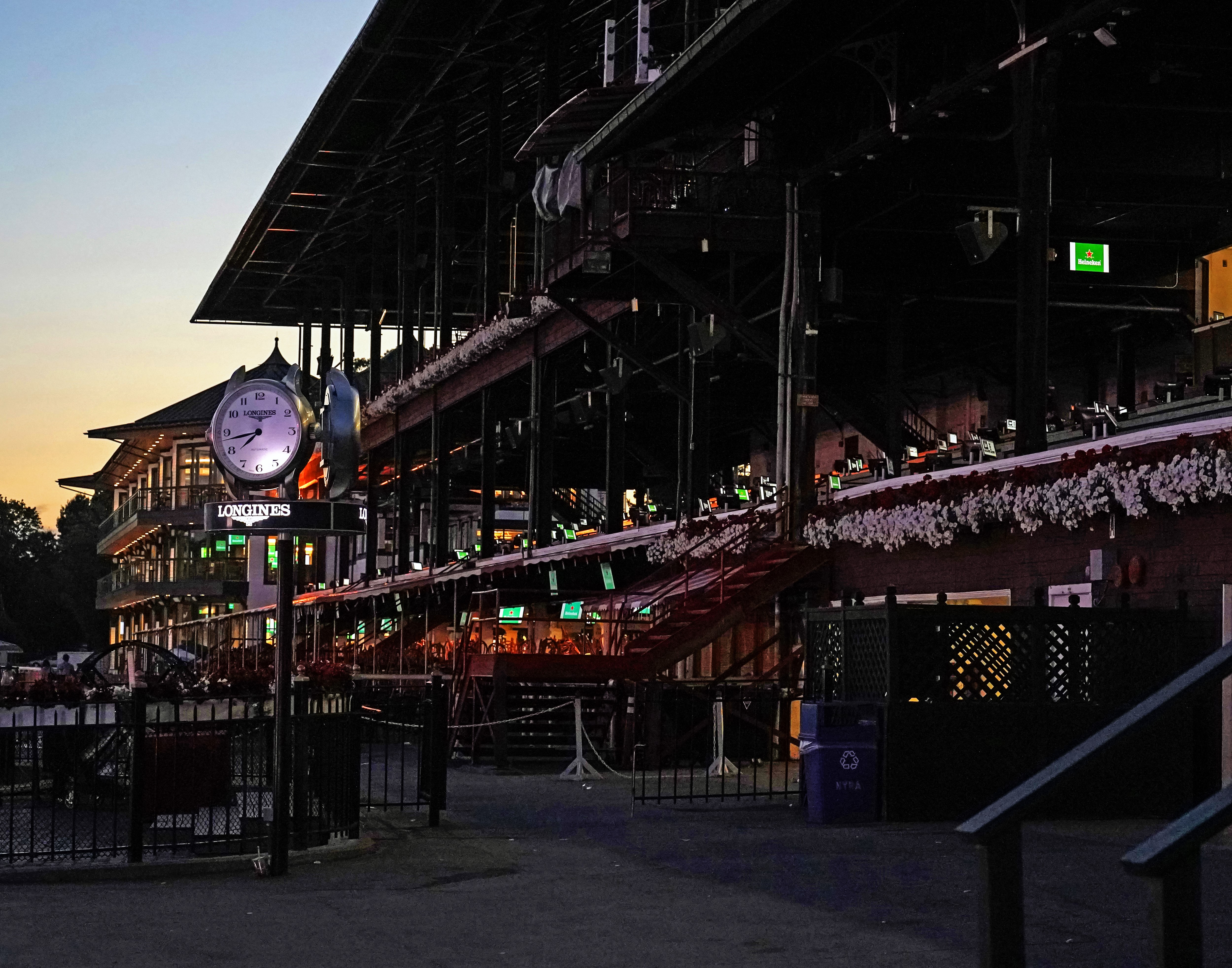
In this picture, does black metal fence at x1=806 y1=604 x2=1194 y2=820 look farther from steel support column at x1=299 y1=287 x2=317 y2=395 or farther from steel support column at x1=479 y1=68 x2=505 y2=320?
steel support column at x1=299 y1=287 x2=317 y2=395

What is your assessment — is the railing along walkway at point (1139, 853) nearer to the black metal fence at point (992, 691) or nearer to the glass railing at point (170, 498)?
the black metal fence at point (992, 691)

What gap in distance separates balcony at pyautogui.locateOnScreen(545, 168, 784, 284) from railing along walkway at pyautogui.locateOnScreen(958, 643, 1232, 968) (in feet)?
68.5

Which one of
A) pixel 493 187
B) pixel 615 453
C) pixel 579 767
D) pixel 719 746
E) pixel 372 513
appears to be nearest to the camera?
pixel 719 746

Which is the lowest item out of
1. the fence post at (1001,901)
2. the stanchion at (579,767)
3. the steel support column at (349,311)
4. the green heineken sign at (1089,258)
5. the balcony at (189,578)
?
the stanchion at (579,767)

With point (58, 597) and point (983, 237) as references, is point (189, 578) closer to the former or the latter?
point (58, 597)

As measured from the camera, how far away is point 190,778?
14.3 m

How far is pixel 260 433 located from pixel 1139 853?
9.49m

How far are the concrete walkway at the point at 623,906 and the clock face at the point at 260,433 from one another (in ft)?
9.45

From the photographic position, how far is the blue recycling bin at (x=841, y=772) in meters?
16.1

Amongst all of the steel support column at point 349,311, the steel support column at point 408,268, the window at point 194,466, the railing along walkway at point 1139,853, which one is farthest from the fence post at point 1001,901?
the window at point 194,466

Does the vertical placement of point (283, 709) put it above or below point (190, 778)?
above

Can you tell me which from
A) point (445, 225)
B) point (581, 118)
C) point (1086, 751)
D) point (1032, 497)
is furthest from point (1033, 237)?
point (445, 225)

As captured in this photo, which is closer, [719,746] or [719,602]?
[719,746]

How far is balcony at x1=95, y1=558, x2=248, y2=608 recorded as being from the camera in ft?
272
